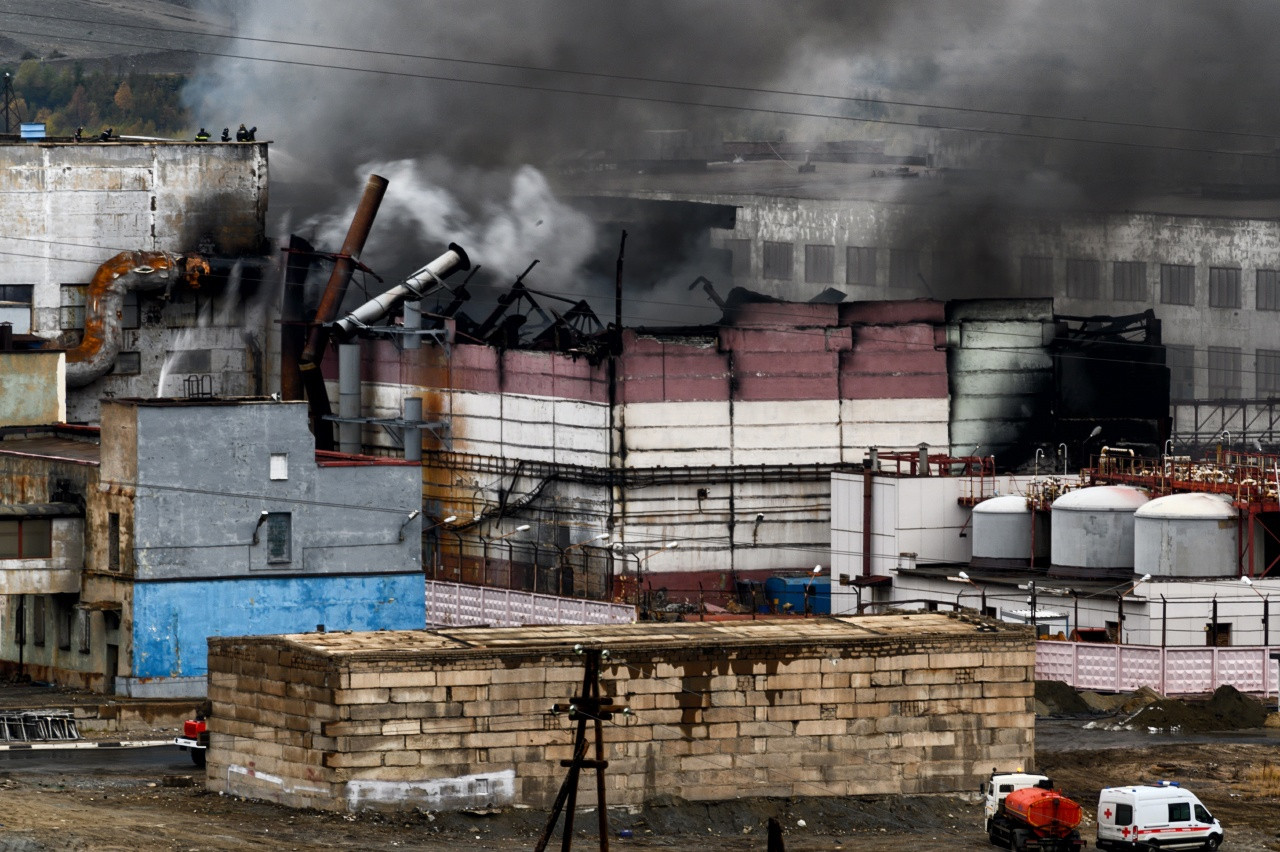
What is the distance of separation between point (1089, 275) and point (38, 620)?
41.4 metres

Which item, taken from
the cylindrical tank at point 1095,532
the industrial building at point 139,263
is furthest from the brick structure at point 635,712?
the industrial building at point 139,263

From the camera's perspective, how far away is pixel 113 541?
46.3 meters

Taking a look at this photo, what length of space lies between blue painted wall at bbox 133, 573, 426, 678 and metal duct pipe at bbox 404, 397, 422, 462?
13.1 meters

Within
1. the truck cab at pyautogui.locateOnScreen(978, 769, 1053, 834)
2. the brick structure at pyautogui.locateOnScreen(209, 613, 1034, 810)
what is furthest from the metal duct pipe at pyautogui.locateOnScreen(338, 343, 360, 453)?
the truck cab at pyautogui.locateOnScreen(978, 769, 1053, 834)

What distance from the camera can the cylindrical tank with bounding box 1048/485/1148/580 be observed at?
49.2 meters

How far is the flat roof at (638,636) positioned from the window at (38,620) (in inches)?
620

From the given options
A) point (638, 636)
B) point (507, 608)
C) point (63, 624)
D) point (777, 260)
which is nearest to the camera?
point (638, 636)

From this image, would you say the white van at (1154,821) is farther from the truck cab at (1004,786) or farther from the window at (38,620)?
the window at (38,620)

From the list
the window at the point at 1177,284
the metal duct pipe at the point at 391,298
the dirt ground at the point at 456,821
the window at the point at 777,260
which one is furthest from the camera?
the window at the point at 777,260

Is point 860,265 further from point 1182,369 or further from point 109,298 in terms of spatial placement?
point 109,298

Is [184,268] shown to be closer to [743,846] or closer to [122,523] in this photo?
[122,523]

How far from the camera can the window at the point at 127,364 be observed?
223 feet

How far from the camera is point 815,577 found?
56344 millimetres

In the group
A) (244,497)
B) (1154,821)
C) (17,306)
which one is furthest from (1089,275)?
(1154,821)
